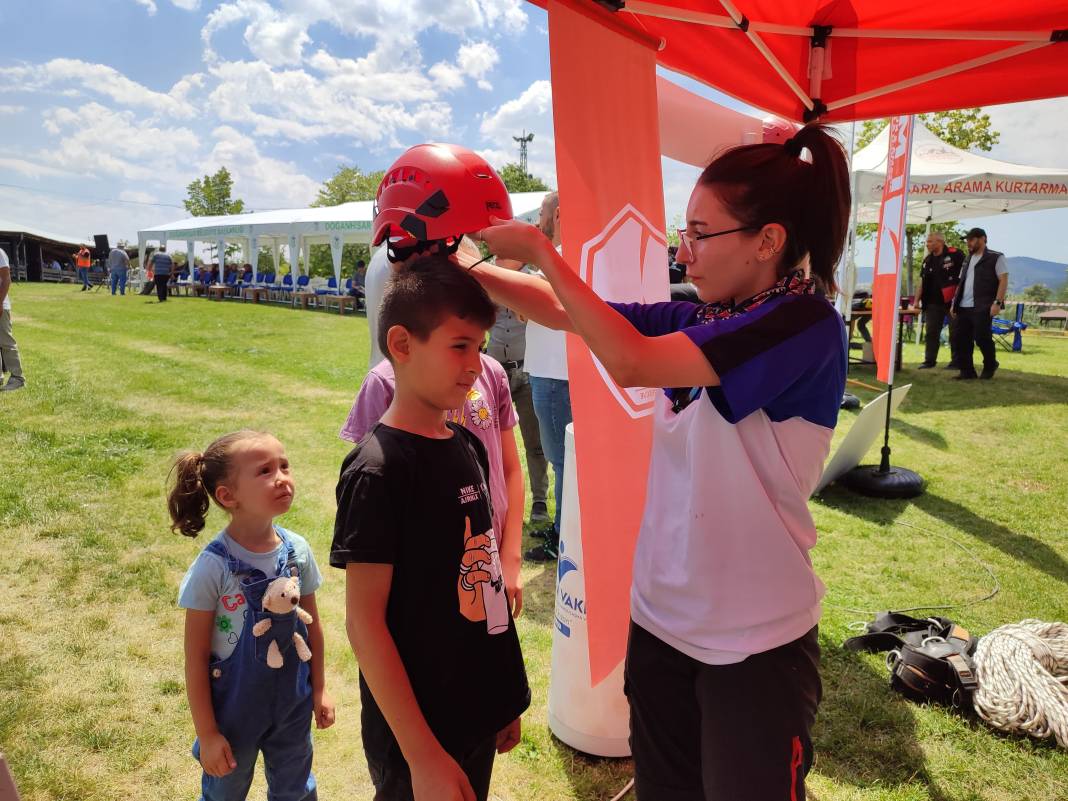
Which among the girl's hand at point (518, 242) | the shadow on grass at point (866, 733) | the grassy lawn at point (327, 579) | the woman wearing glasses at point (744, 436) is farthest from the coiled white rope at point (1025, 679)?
the girl's hand at point (518, 242)

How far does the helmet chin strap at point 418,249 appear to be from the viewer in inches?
62.9

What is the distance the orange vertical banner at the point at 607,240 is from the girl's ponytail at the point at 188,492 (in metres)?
1.22

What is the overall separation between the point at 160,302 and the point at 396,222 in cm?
2632

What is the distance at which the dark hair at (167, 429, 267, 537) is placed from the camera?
2.06 metres

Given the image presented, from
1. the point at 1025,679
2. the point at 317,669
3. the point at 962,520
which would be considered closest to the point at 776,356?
the point at 317,669

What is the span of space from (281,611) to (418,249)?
1169 millimetres

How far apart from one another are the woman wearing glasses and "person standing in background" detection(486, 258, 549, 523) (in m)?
3.13

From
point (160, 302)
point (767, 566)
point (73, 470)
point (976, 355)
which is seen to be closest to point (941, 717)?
point (767, 566)

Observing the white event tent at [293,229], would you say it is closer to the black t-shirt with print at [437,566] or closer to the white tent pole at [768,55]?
the white tent pole at [768,55]

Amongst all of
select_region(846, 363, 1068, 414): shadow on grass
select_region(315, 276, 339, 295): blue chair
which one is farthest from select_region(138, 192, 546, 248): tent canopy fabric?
select_region(846, 363, 1068, 414): shadow on grass

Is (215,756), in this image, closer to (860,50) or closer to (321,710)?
(321,710)

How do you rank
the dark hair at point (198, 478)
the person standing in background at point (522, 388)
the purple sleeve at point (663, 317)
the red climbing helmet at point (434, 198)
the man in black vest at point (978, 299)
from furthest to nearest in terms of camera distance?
the man in black vest at point (978, 299)
the person standing in background at point (522, 388)
the dark hair at point (198, 478)
the purple sleeve at point (663, 317)
the red climbing helmet at point (434, 198)

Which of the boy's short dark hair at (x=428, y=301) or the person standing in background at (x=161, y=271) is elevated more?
the person standing in background at (x=161, y=271)

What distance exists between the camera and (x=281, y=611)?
2.00 m
